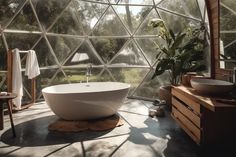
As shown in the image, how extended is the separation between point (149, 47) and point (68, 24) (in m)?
2.48

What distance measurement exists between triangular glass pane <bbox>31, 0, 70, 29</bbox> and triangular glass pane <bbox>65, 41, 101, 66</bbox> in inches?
46.0

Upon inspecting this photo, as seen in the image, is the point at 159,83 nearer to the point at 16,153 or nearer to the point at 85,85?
the point at 85,85

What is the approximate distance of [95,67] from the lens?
7633 millimetres

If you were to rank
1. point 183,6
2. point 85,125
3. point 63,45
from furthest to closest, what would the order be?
point 63,45 < point 183,6 < point 85,125

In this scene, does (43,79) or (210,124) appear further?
(43,79)

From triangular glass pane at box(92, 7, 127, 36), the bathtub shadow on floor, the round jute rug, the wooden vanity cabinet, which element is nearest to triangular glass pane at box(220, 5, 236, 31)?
the wooden vanity cabinet

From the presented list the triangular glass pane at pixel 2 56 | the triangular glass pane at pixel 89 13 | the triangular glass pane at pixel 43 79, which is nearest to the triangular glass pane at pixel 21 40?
the triangular glass pane at pixel 2 56

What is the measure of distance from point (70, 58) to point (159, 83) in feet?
9.04

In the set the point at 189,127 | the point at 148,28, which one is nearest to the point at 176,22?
the point at 148,28

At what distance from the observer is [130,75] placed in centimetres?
779

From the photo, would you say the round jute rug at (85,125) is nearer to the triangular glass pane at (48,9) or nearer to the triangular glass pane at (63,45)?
the triangular glass pane at (63,45)

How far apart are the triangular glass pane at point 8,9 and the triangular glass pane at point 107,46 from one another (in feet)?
7.51

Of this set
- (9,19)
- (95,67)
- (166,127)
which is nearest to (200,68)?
(166,127)

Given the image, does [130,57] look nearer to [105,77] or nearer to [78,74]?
[105,77]
